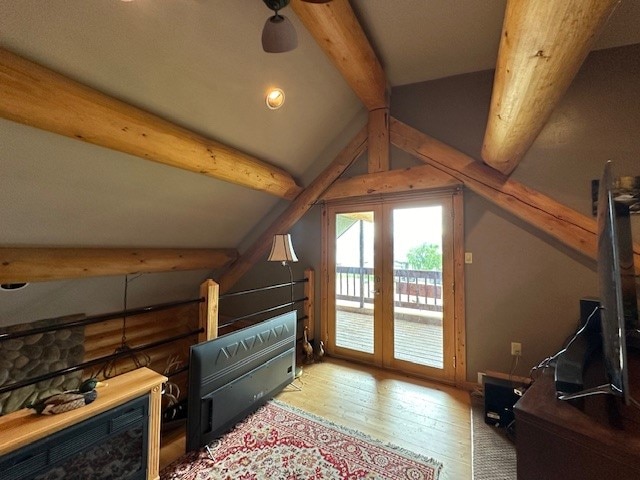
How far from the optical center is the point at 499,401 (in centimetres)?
221

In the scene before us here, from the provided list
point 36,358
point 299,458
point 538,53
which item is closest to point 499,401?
point 299,458

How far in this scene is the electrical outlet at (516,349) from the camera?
262 centimetres

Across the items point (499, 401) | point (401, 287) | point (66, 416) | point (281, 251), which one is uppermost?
point (281, 251)

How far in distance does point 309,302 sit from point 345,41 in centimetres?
290

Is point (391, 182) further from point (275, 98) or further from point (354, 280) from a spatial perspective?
point (275, 98)

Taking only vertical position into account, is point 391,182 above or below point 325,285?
above

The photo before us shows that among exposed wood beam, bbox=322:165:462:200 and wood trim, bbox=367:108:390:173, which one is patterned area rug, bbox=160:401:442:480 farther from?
wood trim, bbox=367:108:390:173

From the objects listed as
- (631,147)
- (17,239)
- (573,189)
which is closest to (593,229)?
(573,189)

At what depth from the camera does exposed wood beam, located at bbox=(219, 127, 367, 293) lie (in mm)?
3492

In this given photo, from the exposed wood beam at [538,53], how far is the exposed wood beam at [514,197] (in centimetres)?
84

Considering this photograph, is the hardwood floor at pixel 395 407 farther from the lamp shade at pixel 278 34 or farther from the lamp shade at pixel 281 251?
the lamp shade at pixel 278 34

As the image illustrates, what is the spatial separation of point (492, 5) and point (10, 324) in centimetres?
506

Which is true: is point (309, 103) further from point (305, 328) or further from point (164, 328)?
point (164, 328)

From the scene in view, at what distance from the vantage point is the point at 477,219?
9.26 feet
